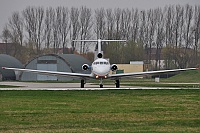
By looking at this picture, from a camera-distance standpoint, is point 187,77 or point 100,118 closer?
point 100,118

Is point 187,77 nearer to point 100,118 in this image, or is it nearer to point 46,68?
point 46,68

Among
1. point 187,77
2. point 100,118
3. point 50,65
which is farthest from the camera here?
point 50,65

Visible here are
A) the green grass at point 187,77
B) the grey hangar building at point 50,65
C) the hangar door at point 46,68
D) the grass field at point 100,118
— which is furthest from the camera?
the hangar door at point 46,68

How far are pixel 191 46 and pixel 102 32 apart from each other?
20.8m

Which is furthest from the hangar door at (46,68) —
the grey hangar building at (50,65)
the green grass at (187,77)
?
the green grass at (187,77)

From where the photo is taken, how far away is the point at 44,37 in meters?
135

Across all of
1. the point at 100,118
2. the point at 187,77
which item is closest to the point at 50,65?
the point at 187,77

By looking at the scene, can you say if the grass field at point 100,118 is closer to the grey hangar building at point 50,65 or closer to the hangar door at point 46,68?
the grey hangar building at point 50,65

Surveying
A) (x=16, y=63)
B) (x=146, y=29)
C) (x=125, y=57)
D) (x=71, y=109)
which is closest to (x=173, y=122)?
(x=71, y=109)

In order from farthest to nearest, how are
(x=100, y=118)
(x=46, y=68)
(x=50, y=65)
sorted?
1. (x=50, y=65)
2. (x=46, y=68)
3. (x=100, y=118)

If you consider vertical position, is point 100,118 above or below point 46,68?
below

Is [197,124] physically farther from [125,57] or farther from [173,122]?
[125,57]

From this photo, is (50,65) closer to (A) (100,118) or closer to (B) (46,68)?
(B) (46,68)

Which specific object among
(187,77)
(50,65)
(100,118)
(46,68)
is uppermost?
(50,65)
